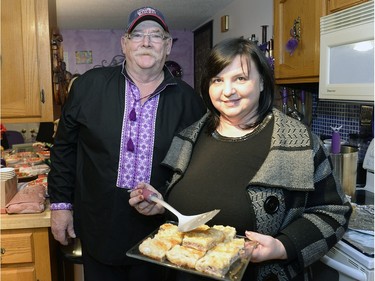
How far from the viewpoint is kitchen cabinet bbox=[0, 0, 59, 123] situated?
1.77 metres

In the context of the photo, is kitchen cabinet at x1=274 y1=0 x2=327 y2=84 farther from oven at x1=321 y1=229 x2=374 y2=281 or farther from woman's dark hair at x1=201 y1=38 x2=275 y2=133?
oven at x1=321 y1=229 x2=374 y2=281

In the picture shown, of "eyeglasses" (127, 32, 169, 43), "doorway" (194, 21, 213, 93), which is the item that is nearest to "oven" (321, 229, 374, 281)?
"eyeglasses" (127, 32, 169, 43)

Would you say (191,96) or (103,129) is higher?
(191,96)

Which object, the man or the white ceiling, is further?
the white ceiling

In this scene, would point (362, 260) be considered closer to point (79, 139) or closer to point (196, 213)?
point (196, 213)

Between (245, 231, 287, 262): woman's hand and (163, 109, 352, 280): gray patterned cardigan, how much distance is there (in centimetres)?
5

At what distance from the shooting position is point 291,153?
109 cm

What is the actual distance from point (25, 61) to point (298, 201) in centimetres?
141

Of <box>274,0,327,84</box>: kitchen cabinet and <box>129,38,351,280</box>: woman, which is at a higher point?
<box>274,0,327,84</box>: kitchen cabinet

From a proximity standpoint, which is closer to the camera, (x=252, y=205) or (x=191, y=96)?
(x=252, y=205)

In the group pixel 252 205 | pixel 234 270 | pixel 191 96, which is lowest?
pixel 234 270

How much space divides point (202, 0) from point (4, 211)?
2.83 m

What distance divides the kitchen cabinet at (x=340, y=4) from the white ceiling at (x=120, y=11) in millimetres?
2183

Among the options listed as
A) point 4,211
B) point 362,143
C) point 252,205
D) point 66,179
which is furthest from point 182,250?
point 362,143
